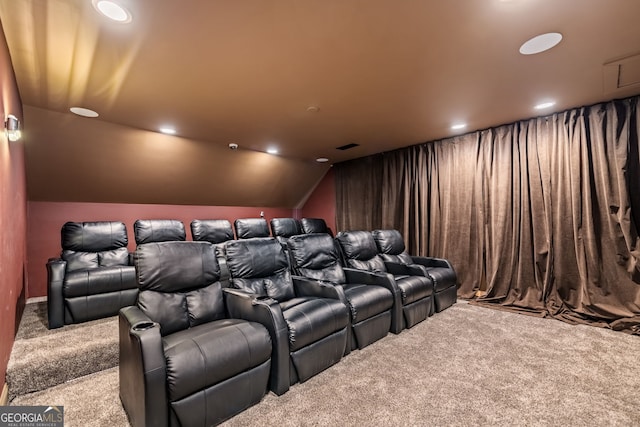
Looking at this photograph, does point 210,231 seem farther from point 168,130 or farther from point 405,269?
point 405,269

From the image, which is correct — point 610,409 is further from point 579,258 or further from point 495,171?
point 495,171

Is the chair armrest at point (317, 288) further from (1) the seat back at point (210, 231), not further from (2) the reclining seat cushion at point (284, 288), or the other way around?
(1) the seat back at point (210, 231)

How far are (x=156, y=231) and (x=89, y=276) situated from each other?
1.06 m

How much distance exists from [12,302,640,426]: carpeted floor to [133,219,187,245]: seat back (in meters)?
1.95

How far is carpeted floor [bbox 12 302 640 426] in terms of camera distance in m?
1.64

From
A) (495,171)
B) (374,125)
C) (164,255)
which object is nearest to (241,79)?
(164,255)

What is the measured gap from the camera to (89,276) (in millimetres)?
2906

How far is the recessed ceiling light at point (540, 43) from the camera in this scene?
2.00 meters

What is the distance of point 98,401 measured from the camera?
1787 millimetres

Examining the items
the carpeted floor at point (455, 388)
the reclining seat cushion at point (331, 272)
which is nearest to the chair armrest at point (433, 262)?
the carpeted floor at point (455, 388)

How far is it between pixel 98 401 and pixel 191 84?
8.31 ft

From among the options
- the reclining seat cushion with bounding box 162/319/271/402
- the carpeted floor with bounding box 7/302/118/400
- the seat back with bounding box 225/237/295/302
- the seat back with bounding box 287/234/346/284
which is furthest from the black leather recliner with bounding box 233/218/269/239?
the reclining seat cushion with bounding box 162/319/271/402

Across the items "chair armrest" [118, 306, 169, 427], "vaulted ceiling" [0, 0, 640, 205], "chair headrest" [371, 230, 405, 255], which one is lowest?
"chair armrest" [118, 306, 169, 427]

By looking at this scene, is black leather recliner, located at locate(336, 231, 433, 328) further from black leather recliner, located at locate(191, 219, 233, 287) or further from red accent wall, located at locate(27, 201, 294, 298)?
red accent wall, located at locate(27, 201, 294, 298)
